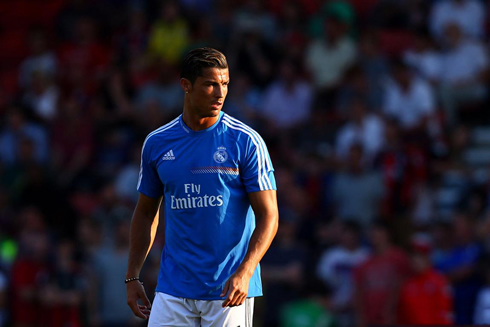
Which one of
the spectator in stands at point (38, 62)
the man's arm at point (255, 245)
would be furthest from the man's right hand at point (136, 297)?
the spectator in stands at point (38, 62)

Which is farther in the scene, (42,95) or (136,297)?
(42,95)

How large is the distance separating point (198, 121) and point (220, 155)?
26 centimetres

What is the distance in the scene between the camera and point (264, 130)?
12414mm

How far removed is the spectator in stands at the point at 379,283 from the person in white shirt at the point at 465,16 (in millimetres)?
4397

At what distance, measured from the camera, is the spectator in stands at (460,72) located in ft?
40.3

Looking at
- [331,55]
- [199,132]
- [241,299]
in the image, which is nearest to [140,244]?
[199,132]

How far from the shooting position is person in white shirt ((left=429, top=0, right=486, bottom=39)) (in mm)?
Result: 13180

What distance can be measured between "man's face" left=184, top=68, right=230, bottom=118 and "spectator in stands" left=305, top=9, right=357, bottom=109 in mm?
8107

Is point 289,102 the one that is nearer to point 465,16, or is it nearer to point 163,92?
point 163,92

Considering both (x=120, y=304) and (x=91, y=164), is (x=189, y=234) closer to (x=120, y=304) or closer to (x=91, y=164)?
(x=120, y=304)

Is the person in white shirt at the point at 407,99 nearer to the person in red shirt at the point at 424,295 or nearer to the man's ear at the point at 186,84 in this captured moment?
the person in red shirt at the point at 424,295

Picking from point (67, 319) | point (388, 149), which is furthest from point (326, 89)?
point (67, 319)

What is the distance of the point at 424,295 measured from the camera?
9711 millimetres

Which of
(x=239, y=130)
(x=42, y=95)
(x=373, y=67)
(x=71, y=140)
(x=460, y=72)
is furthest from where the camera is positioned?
(x=42, y=95)
